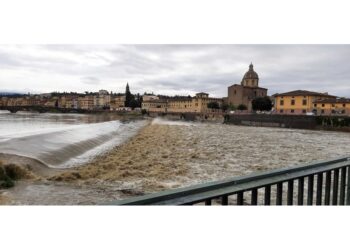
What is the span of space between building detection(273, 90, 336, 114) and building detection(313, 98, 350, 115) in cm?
55

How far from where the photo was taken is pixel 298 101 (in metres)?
47.6

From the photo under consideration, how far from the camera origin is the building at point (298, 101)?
4619cm

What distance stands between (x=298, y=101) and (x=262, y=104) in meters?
8.22

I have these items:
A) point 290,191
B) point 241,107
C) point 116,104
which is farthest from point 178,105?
point 290,191

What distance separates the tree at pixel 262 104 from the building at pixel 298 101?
3908mm

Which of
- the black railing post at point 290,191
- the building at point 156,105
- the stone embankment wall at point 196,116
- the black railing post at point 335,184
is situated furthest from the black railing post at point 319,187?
the stone embankment wall at point 196,116

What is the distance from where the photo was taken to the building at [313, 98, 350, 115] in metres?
42.8

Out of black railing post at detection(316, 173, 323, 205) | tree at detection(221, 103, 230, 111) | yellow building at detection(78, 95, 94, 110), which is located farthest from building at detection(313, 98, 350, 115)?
black railing post at detection(316, 173, 323, 205)

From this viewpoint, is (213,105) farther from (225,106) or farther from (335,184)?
(335,184)

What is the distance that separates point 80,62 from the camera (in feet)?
40.0

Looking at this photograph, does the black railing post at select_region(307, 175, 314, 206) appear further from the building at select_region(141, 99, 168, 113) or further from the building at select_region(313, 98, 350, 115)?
the building at select_region(141, 99, 168, 113)

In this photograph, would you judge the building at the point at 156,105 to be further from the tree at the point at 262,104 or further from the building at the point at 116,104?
the tree at the point at 262,104
